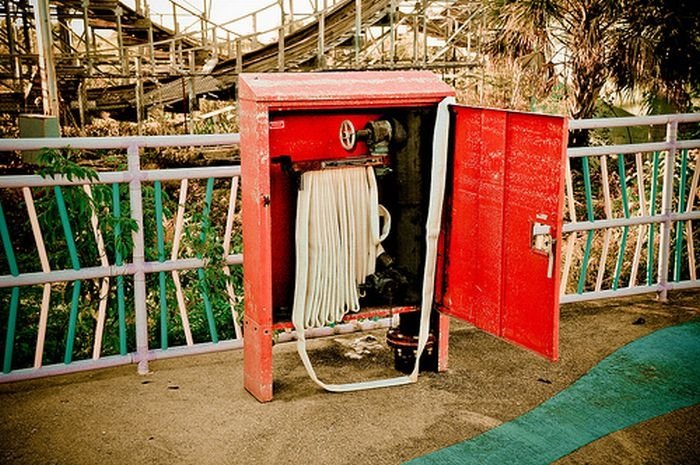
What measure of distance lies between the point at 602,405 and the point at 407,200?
1720mm

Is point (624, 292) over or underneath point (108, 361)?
over

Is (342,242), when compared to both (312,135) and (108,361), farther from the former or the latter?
(108,361)

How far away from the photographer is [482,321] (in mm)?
4547

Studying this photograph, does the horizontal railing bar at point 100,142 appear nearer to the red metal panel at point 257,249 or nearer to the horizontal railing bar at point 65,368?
the red metal panel at point 257,249

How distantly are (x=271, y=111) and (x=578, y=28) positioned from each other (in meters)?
8.38

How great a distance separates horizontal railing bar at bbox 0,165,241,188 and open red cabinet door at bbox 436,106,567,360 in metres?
1.48

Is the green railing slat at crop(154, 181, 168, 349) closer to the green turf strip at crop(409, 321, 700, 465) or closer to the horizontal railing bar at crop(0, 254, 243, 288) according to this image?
the horizontal railing bar at crop(0, 254, 243, 288)

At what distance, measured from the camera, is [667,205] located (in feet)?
20.7

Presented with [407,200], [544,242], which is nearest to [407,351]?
[407,200]

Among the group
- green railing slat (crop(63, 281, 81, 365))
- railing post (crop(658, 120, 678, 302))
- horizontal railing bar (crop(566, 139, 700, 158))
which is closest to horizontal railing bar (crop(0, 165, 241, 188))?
green railing slat (crop(63, 281, 81, 365))

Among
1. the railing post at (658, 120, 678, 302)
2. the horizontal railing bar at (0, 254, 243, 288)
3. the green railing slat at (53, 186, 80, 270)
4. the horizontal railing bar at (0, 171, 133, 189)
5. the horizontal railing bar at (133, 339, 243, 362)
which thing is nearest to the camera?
the horizontal railing bar at (0, 171, 133, 189)

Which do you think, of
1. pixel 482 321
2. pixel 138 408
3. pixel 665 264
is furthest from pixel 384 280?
pixel 665 264

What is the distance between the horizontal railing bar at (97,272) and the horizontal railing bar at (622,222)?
2.58 metres

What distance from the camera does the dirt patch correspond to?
4.03 metres
